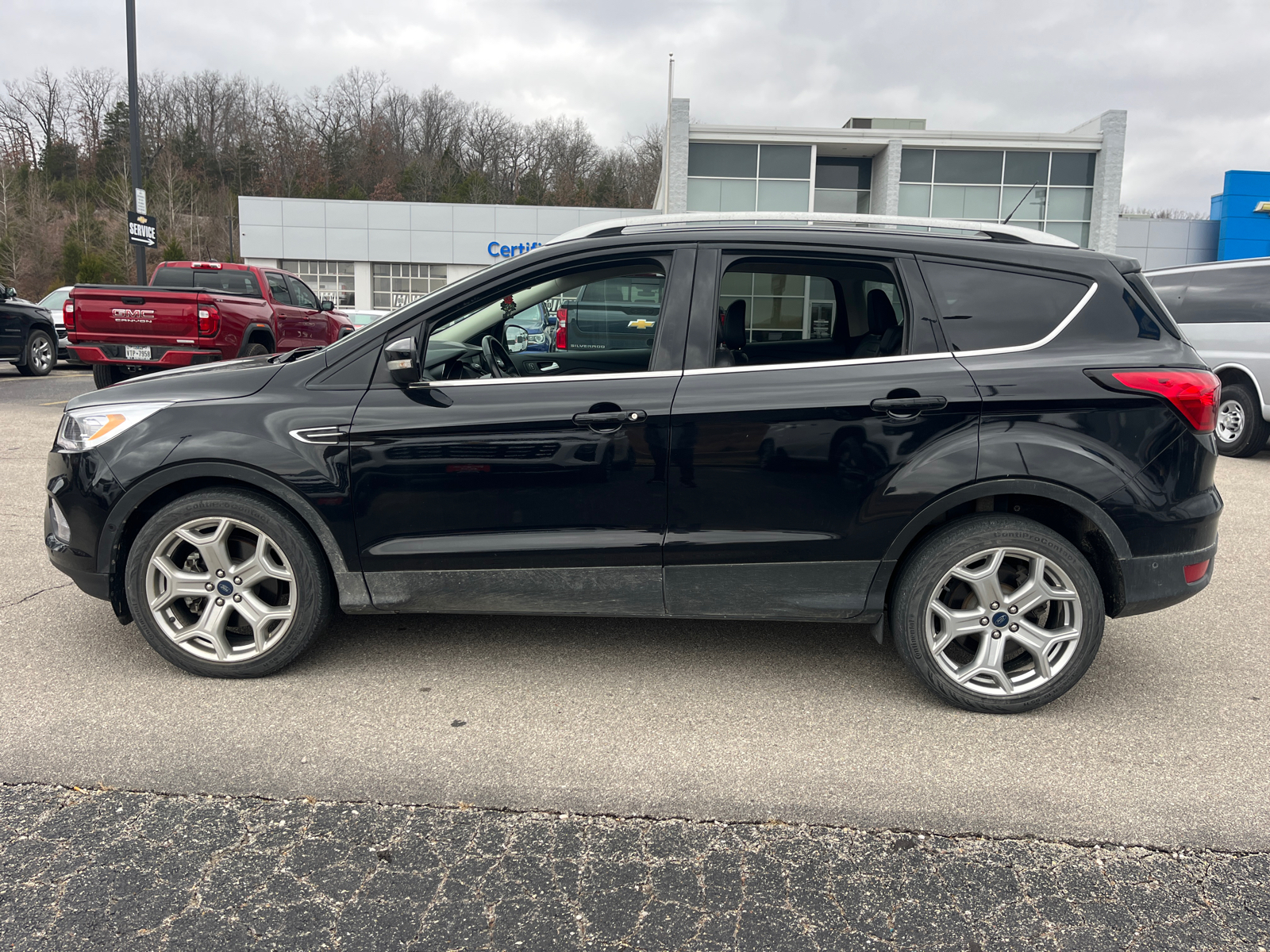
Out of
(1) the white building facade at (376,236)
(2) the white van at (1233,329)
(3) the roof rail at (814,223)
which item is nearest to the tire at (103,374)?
(3) the roof rail at (814,223)

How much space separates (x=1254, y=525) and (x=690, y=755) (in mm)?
5650

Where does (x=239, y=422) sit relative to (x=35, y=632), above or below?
above

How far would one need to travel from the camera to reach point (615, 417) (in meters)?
3.45

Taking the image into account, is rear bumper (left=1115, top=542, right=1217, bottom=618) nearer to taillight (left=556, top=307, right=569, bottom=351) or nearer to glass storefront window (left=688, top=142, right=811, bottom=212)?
taillight (left=556, top=307, right=569, bottom=351)

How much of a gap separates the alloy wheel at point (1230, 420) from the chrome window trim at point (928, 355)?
7.95 meters

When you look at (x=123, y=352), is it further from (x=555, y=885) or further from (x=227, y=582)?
(x=555, y=885)

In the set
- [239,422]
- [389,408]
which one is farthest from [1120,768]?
[239,422]

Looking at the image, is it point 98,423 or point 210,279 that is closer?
point 98,423

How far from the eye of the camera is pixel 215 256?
64.7 m

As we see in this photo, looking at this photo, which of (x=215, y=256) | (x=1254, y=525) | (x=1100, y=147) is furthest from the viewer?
(x=215, y=256)

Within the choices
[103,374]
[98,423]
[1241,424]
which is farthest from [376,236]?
[98,423]

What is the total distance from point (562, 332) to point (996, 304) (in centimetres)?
204

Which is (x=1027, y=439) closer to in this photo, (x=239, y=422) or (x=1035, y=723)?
(x=1035, y=723)

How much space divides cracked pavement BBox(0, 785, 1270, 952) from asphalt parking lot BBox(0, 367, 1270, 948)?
5 cm
